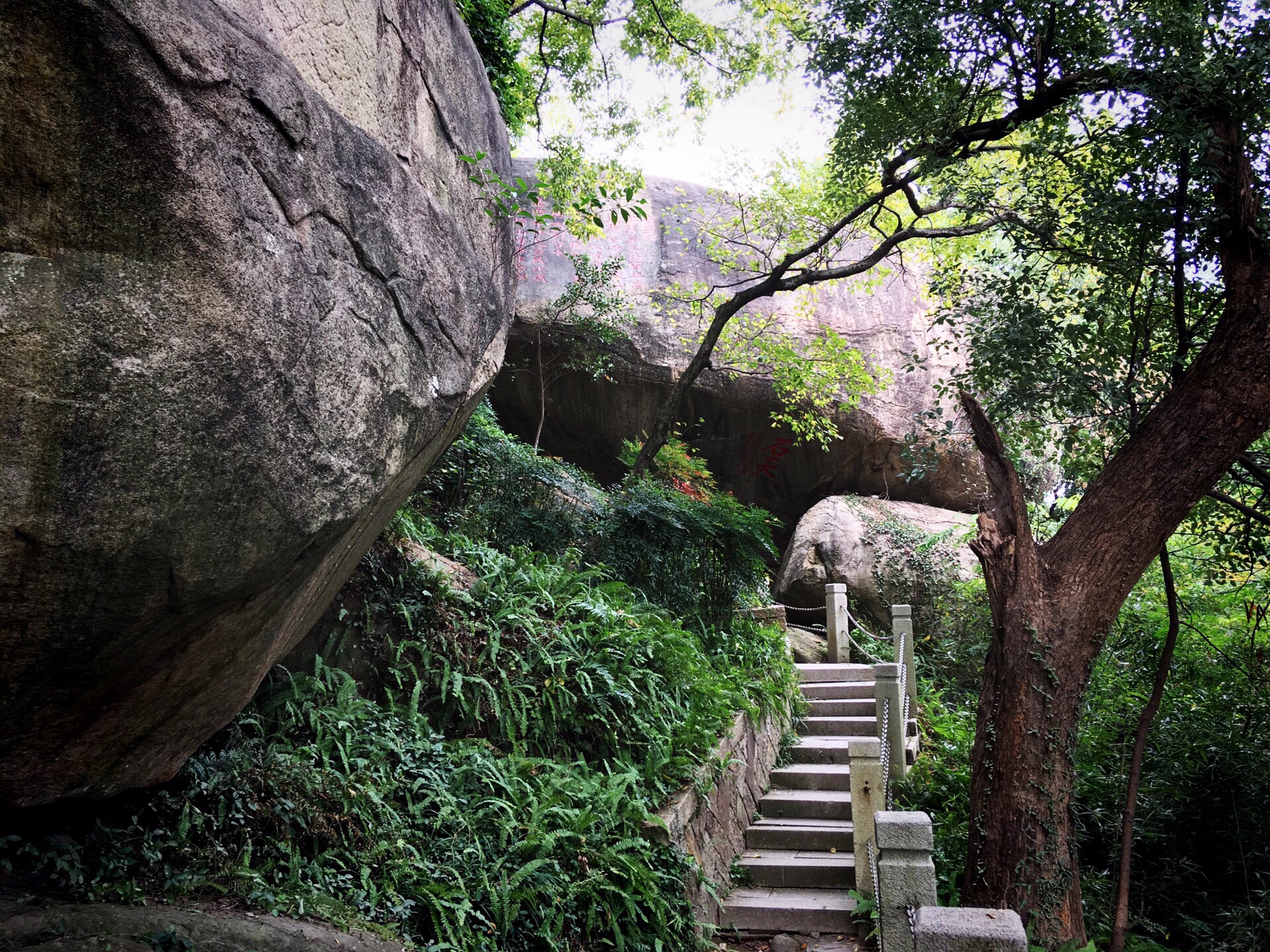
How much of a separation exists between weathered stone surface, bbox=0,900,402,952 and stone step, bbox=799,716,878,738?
756cm

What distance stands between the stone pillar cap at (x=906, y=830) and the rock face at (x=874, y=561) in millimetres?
10369

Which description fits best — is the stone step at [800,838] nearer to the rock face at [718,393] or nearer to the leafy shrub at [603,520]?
the leafy shrub at [603,520]

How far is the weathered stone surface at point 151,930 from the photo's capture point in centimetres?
273

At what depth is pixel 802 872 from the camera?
711 cm

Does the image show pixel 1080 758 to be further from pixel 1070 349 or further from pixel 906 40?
pixel 906 40

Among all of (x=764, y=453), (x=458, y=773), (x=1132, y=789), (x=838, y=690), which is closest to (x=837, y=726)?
(x=838, y=690)

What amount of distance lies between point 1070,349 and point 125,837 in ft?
23.9

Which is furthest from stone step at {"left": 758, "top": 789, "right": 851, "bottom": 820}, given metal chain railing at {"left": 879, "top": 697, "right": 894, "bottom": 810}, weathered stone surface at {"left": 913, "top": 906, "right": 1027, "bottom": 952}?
weathered stone surface at {"left": 913, "top": 906, "right": 1027, "bottom": 952}

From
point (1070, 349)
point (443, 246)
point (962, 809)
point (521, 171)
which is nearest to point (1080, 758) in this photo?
point (962, 809)

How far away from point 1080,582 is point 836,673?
6462 mm

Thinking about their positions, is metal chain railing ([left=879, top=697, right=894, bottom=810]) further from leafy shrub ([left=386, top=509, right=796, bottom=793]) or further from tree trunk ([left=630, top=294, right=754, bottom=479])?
tree trunk ([left=630, top=294, right=754, bottom=479])

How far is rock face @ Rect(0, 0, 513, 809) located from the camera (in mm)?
2115

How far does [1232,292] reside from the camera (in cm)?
511

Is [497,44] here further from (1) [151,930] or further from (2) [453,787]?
(1) [151,930]
